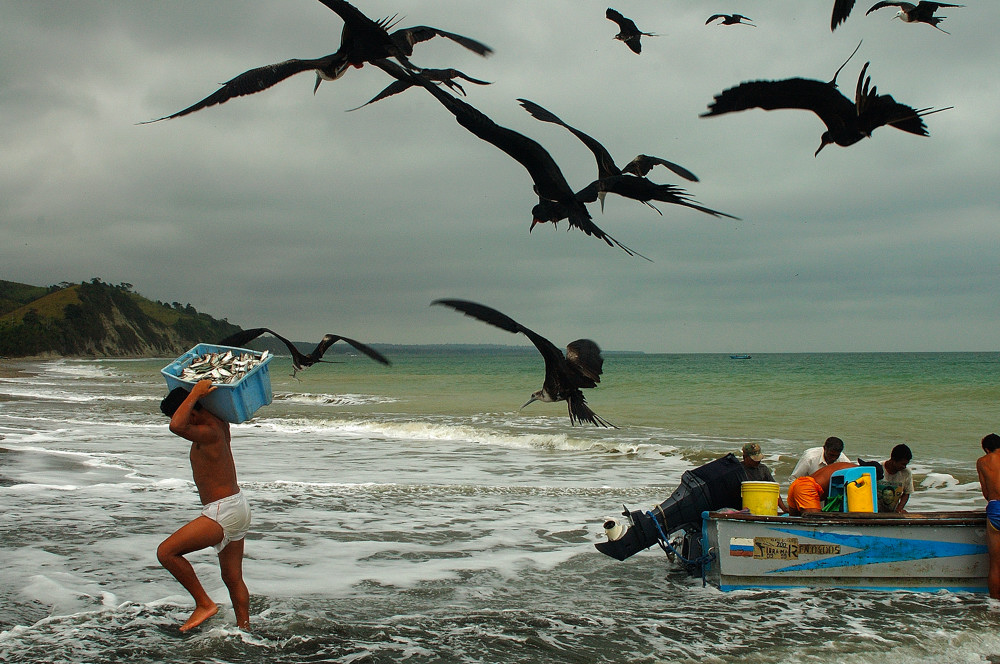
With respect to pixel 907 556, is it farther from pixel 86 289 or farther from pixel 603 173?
pixel 86 289

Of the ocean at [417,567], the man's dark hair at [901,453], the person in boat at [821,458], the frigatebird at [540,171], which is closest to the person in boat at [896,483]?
the man's dark hair at [901,453]

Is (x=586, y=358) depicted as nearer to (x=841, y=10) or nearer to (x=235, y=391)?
(x=841, y=10)

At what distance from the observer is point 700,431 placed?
1992 cm

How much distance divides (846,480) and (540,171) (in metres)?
5.22

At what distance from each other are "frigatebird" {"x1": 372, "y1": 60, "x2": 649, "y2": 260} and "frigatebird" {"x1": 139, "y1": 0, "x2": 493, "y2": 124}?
0.24 feet

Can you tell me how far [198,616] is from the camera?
5.43 metres

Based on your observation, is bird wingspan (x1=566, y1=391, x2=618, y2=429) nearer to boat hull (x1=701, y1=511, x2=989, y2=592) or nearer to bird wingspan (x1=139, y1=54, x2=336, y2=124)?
bird wingspan (x1=139, y1=54, x2=336, y2=124)

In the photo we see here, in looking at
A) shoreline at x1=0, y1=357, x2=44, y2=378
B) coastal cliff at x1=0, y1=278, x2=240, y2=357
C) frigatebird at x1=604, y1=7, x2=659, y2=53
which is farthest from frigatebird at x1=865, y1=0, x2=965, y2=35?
coastal cliff at x1=0, y1=278, x2=240, y2=357

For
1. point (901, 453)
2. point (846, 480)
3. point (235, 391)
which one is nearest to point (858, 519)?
Answer: point (846, 480)

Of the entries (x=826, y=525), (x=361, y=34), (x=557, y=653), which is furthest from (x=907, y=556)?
(x=361, y=34)

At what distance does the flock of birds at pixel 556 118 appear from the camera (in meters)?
2.80

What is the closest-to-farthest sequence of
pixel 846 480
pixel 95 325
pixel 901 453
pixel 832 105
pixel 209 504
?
pixel 832 105
pixel 209 504
pixel 846 480
pixel 901 453
pixel 95 325

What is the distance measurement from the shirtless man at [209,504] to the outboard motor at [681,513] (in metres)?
3.13

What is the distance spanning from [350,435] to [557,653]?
14462 mm
